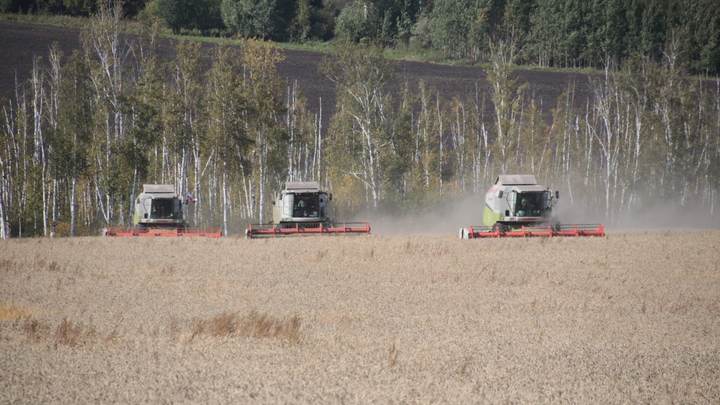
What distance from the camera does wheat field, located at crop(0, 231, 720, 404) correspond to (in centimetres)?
1269

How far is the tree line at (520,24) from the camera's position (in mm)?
111000

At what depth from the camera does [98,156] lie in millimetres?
50125

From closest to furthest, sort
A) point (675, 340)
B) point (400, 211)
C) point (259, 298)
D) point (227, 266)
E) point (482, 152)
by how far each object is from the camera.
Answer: point (675, 340), point (259, 298), point (227, 266), point (400, 211), point (482, 152)

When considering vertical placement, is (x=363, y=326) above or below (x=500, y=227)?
below

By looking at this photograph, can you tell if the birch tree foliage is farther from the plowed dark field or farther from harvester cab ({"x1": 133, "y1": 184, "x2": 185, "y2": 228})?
the plowed dark field

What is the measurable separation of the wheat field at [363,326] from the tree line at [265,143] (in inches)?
723

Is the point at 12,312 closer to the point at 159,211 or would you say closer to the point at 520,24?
the point at 159,211

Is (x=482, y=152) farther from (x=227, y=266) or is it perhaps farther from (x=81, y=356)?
(x=81, y=356)

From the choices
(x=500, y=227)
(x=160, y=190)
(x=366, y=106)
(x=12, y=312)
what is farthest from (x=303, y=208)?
(x=12, y=312)

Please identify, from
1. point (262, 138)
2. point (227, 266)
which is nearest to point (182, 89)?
point (262, 138)

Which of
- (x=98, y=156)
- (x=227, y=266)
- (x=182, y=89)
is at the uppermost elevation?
(x=182, y=89)

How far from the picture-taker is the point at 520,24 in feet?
390

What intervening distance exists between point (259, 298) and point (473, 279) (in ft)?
22.4

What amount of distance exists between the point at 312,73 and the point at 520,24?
37.9m
